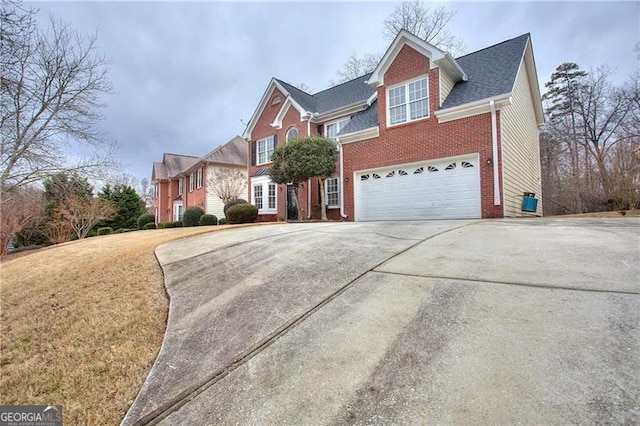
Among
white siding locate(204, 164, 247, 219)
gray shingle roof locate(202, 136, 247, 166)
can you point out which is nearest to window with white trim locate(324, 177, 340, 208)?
white siding locate(204, 164, 247, 219)

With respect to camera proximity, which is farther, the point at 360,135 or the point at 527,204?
the point at 360,135

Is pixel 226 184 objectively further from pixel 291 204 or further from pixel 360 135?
pixel 360 135

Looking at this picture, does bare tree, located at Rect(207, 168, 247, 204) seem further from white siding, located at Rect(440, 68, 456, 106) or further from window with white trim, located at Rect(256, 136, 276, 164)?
white siding, located at Rect(440, 68, 456, 106)

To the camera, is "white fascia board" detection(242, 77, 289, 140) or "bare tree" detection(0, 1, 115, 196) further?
"white fascia board" detection(242, 77, 289, 140)

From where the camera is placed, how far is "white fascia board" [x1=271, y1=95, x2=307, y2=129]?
16.2m

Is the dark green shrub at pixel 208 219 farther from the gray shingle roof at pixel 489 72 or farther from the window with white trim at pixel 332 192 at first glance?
the gray shingle roof at pixel 489 72

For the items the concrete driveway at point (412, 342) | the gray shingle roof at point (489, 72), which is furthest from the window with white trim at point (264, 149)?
the concrete driveway at point (412, 342)

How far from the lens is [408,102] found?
1147 centimetres

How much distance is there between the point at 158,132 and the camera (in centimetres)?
3384

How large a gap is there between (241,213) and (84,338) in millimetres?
12277

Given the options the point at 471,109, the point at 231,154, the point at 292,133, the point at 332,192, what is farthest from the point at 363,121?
the point at 231,154

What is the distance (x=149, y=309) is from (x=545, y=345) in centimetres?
426

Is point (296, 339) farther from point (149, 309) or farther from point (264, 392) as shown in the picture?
point (149, 309)

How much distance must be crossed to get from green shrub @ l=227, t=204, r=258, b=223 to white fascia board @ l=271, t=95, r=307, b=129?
5.40 metres
